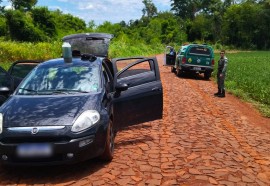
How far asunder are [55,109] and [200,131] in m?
3.83

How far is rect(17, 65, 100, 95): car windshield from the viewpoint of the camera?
5.70m

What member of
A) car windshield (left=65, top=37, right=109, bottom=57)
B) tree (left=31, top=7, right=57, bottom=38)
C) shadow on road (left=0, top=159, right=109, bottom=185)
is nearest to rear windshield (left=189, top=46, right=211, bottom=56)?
car windshield (left=65, top=37, right=109, bottom=57)

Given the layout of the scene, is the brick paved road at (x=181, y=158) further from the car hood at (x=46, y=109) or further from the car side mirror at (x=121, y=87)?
the car side mirror at (x=121, y=87)

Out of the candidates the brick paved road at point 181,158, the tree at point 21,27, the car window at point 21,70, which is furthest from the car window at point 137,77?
the tree at point 21,27

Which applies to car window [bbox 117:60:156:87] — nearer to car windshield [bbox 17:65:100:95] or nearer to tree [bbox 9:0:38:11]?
car windshield [bbox 17:65:100:95]

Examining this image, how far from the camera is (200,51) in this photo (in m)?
19.0

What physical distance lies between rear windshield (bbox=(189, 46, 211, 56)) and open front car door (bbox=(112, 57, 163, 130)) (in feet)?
40.8

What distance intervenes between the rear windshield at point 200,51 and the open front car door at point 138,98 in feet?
40.8

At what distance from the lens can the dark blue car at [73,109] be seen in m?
4.68

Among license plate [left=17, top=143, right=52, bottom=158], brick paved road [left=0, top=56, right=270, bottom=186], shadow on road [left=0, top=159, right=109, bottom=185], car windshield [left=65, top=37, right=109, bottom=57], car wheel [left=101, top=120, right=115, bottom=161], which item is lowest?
brick paved road [left=0, top=56, right=270, bottom=186]

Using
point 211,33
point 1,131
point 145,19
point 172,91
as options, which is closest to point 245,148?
point 1,131

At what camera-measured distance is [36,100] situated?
17.4 feet

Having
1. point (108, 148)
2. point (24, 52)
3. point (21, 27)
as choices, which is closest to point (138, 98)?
point (108, 148)

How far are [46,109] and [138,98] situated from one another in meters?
2.08
